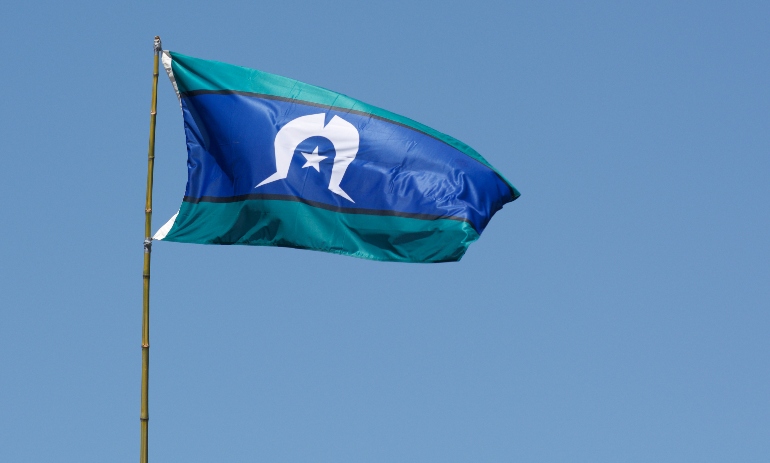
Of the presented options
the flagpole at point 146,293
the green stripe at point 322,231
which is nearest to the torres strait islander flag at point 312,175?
the green stripe at point 322,231

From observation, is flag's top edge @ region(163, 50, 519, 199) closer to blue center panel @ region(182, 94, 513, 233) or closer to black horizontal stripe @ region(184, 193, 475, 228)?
blue center panel @ region(182, 94, 513, 233)

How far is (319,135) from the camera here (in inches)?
1131

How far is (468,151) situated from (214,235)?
18.2 feet

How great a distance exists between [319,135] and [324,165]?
613mm

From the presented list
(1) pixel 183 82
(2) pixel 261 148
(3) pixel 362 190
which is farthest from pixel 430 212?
(1) pixel 183 82

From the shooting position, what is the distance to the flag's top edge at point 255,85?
28.5 m

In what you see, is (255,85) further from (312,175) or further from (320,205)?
(320,205)

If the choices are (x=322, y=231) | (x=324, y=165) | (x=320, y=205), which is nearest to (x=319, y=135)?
(x=324, y=165)

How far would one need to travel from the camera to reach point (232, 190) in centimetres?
2812

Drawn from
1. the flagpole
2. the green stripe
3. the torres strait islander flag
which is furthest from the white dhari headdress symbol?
the flagpole

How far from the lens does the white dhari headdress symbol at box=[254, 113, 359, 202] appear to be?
2844cm

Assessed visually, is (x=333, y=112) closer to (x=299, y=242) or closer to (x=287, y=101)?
(x=287, y=101)

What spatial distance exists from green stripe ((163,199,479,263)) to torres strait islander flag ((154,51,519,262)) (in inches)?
0.8

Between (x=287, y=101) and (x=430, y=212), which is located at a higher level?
(x=287, y=101)
